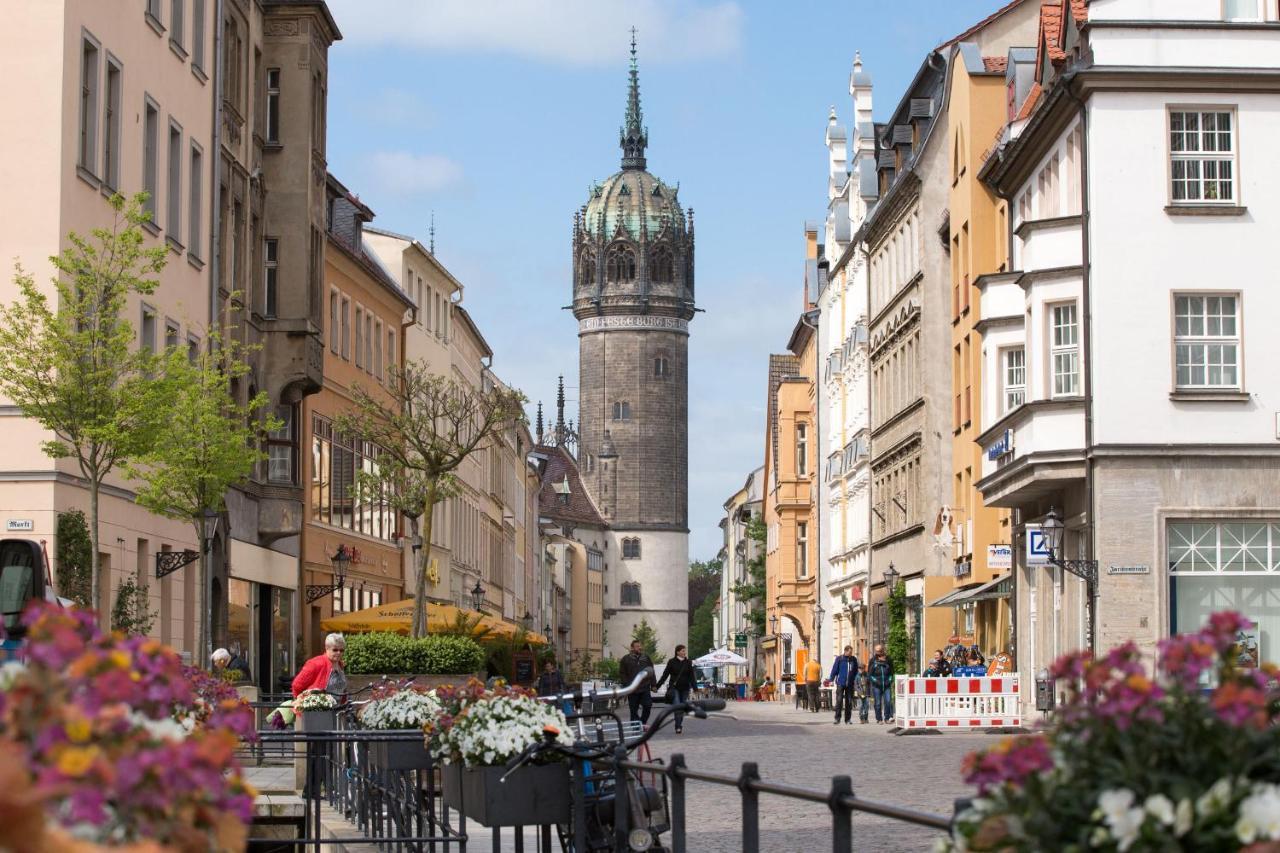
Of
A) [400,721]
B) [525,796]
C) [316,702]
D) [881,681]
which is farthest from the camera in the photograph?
[881,681]

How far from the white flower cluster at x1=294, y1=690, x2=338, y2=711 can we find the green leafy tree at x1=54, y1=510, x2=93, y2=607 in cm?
990

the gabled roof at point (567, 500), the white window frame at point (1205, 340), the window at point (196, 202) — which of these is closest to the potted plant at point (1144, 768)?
the white window frame at point (1205, 340)

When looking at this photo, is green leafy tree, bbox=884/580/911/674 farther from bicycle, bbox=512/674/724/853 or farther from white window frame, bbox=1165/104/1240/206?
bicycle, bbox=512/674/724/853

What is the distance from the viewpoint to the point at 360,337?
5825cm

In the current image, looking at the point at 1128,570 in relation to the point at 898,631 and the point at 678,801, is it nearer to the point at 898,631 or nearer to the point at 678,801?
the point at 678,801

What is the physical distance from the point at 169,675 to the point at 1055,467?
29203 millimetres

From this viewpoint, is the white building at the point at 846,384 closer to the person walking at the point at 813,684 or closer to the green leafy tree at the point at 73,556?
the person walking at the point at 813,684

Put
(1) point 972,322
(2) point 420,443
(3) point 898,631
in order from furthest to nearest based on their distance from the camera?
(3) point 898,631 → (1) point 972,322 → (2) point 420,443

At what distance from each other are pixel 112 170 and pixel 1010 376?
15.5 meters

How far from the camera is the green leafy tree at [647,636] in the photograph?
17212 centimetres

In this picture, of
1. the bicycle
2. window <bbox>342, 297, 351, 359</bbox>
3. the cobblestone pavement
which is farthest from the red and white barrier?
the bicycle

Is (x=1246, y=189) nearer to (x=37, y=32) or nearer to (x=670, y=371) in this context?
(x=37, y=32)

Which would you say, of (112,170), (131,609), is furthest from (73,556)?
(112,170)

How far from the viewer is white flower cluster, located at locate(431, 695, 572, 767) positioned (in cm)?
972
